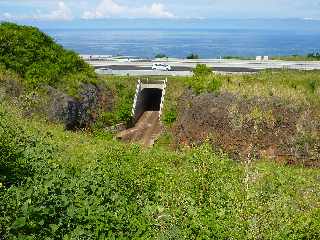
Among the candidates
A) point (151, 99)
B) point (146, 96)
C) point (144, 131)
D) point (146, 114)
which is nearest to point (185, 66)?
point (151, 99)

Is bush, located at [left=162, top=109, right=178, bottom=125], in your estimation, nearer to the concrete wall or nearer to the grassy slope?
the concrete wall

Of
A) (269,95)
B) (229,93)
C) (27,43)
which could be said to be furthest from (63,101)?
(269,95)

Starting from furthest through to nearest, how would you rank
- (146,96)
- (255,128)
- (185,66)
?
(185,66)
(146,96)
(255,128)

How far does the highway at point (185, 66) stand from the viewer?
4569cm

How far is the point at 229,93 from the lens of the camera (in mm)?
34281

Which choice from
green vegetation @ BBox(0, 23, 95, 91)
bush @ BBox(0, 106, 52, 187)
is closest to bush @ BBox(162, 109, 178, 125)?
green vegetation @ BBox(0, 23, 95, 91)

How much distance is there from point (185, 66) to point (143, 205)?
38366 mm

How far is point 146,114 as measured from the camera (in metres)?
40.2

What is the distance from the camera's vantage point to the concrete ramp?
35016 millimetres

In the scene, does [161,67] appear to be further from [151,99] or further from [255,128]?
[255,128]

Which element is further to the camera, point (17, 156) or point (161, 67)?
point (161, 67)

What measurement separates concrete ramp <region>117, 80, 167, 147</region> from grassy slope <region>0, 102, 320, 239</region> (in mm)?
16870

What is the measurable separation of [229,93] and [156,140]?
18.7 ft

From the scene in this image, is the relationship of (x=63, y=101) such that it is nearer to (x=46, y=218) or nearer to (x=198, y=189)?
(x=198, y=189)
